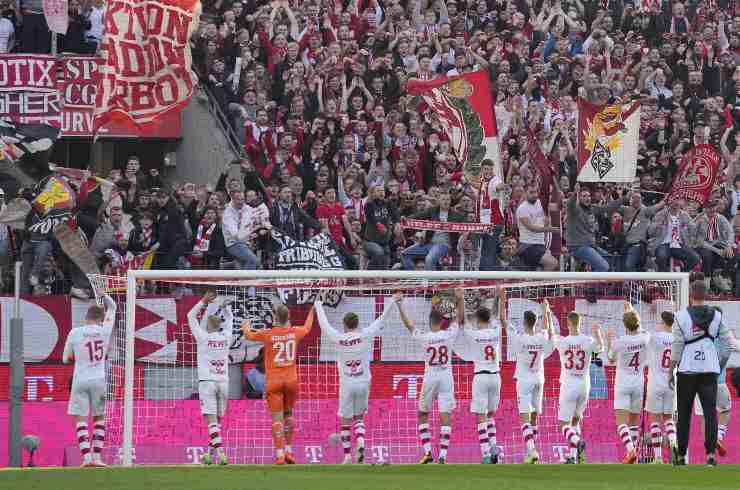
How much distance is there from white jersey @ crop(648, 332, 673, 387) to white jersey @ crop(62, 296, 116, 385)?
6.72m

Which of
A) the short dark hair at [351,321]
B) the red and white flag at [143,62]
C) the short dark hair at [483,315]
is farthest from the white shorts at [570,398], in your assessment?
the red and white flag at [143,62]

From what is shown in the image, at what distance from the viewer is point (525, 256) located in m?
25.1

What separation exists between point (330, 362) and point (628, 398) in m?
4.13

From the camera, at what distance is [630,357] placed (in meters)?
21.6

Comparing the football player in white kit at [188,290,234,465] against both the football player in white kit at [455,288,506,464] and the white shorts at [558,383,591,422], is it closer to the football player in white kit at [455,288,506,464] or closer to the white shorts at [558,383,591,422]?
the football player in white kit at [455,288,506,464]

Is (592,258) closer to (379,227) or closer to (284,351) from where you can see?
(379,227)

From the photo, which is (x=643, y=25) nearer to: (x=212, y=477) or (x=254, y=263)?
(x=254, y=263)

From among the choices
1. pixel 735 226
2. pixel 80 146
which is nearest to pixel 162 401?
pixel 80 146

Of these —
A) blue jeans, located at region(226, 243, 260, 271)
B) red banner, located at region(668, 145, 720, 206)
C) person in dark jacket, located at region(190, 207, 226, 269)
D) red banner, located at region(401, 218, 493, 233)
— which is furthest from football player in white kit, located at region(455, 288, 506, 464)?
red banner, located at region(668, 145, 720, 206)

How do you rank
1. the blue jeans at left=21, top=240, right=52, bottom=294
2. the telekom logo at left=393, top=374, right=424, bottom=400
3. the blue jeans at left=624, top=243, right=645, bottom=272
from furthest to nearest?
the blue jeans at left=624, top=243, right=645, bottom=272
the telekom logo at left=393, top=374, right=424, bottom=400
the blue jeans at left=21, top=240, right=52, bottom=294

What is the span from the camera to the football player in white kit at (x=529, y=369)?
70.8 ft

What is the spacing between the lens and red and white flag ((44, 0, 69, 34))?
2441 centimetres

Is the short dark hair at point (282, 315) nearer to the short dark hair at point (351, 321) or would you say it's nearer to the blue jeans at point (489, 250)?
the short dark hair at point (351, 321)

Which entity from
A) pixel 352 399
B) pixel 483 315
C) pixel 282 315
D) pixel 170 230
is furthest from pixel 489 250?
pixel 282 315
